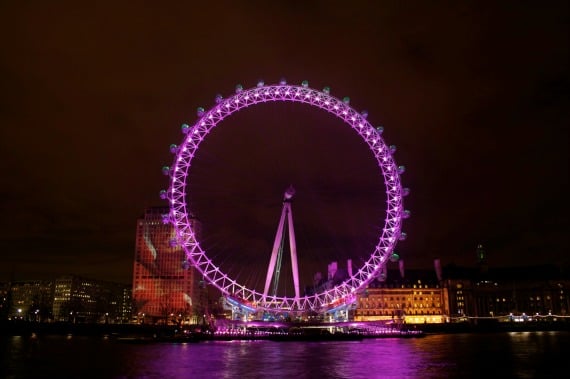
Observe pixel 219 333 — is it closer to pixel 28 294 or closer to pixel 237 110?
pixel 237 110

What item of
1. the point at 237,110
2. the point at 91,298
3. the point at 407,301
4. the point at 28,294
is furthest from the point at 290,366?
the point at 28,294

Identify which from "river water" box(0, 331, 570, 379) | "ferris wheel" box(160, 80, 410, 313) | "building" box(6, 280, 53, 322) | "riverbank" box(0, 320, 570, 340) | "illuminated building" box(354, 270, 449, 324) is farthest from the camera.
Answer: "building" box(6, 280, 53, 322)

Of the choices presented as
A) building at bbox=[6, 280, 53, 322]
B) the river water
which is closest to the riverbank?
the river water

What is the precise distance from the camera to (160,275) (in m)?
152

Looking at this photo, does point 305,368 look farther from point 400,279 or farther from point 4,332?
point 400,279

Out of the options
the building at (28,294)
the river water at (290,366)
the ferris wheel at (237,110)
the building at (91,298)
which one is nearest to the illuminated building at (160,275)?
the building at (91,298)

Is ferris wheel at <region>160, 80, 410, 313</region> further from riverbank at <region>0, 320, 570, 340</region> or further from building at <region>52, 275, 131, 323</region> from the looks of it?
building at <region>52, 275, 131, 323</region>

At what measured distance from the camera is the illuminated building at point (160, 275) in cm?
15050

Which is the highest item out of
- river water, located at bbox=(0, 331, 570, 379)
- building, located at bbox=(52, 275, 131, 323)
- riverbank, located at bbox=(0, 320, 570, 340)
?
building, located at bbox=(52, 275, 131, 323)

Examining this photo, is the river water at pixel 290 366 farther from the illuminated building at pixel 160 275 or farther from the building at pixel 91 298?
the building at pixel 91 298

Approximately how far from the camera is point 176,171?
173ft

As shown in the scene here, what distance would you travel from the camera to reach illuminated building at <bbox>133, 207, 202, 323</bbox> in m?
150

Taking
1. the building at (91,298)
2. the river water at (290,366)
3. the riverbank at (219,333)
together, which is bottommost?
the riverbank at (219,333)

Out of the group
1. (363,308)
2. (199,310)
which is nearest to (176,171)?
(363,308)
